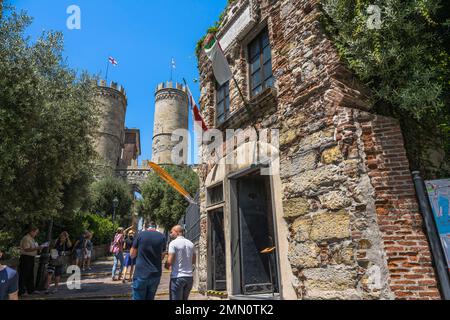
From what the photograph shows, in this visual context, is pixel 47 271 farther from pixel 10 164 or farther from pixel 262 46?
pixel 262 46

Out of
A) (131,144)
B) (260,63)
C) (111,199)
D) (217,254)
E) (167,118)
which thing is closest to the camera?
(260,63)

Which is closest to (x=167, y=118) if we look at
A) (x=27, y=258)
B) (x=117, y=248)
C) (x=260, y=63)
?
(x=117, y=248)

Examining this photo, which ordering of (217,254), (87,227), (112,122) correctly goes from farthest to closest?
(112,122) < (87,227) < (217,254)

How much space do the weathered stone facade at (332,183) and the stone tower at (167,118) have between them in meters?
36.0

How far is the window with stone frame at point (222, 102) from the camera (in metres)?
7.46

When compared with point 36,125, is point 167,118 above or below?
above

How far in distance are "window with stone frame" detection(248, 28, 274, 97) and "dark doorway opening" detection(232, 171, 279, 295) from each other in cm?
192

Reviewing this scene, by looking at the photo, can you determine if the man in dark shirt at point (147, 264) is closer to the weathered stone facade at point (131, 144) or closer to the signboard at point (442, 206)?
the signboard at point (442, 206)

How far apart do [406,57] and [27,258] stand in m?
8.90

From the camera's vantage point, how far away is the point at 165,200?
24.3 meters

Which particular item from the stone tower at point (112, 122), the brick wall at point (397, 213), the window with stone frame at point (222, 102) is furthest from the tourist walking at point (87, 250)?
the stone tower at point (112, 122)

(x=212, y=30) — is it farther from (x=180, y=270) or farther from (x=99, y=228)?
(x=99, y=228)

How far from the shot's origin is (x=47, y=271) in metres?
8.08

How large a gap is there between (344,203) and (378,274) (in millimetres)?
954
